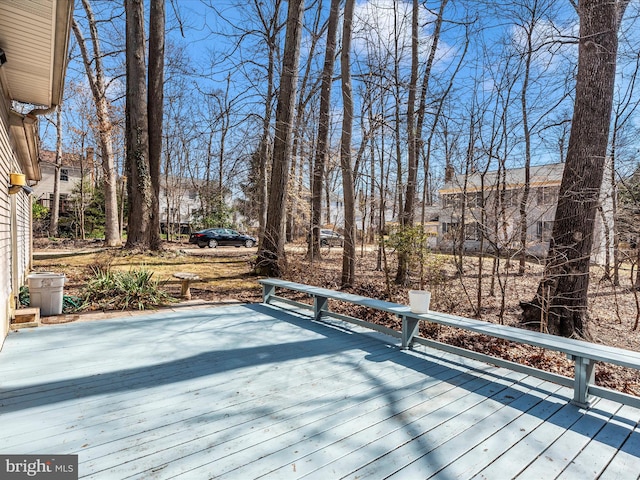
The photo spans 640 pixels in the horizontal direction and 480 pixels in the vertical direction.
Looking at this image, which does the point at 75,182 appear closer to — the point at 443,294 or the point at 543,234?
the point at 443,294

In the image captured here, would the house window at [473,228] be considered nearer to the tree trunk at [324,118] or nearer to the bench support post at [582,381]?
the bench support post at [582,381]

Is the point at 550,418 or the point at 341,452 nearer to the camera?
the point at 341,452

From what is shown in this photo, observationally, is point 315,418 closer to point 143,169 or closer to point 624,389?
point 624,389

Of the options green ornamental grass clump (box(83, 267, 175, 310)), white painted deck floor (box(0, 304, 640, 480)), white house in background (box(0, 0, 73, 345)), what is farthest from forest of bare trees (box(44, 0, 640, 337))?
white house in background (box(0, 0, 73, 345))

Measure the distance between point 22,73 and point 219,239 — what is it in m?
15.3

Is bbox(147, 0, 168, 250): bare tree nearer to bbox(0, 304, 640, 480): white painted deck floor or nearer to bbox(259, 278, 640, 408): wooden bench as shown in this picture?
bbox(0, 304, 640, 480): white painted deck floor

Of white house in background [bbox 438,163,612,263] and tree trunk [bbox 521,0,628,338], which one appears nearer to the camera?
tree trunk [bbox 521,0,628,338]

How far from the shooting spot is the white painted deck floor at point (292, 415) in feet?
6.42

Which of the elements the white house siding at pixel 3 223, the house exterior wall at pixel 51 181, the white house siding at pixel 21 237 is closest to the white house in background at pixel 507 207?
the white house siding at pixel 3 223

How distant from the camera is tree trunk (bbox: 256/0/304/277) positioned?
8430mm

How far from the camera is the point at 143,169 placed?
11.3 metres

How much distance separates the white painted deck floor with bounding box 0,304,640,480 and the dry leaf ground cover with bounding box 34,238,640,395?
1.67 meters

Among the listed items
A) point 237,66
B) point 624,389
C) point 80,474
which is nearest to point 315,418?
point 80,474

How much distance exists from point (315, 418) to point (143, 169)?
1094 centimetres
